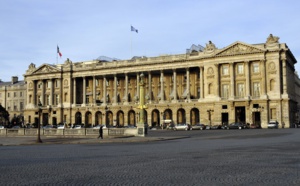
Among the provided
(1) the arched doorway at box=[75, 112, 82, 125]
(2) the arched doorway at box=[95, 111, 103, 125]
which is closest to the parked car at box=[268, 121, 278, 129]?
(2) the arched doorway at box=[95, 111, 103, 125]

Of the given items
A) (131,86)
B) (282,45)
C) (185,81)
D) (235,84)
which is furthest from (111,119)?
(282,45)

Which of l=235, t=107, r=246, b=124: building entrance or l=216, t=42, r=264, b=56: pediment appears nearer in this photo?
l=216, t=42, r=264, b=56: pediment

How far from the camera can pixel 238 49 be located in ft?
297

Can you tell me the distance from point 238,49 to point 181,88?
65.2 feet

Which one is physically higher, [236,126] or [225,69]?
[225,69]

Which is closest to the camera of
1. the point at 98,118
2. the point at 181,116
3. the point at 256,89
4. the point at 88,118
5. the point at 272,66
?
the point at 272,66

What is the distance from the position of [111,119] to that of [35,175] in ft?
319

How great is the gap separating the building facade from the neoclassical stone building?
17.8 m

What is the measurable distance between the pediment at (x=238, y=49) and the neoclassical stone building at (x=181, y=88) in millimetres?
214

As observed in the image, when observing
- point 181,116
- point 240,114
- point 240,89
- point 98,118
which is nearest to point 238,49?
point 240,89

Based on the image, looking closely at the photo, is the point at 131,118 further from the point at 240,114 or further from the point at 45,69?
the point at 45,69

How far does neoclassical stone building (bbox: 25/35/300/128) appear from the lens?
87.5 m

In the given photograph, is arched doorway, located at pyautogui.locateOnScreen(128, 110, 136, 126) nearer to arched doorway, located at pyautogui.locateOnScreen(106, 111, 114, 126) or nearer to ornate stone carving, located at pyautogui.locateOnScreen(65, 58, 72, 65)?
arched doorway, located at pyautogui.locateOnScreen(106, 111, 114, 126)

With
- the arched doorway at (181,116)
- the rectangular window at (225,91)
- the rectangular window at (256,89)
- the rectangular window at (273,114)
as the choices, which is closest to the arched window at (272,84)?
the rectangular window at (256,89)
